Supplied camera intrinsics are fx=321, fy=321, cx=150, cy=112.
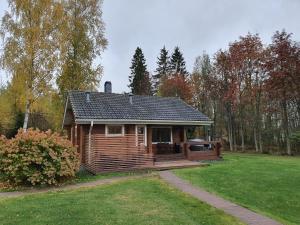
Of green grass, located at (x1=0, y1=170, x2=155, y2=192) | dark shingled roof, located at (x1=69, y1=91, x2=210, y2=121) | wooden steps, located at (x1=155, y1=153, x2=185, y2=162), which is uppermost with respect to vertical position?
dark shingled roof, located at (x1=69, y1=91, x2=210, y2=121)

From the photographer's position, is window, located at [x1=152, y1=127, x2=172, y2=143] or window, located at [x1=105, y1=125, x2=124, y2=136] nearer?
window, located at [x1=105, y1=125, x2=124, y2=136]

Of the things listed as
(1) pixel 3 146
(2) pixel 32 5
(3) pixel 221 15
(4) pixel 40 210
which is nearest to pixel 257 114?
(3) pixel 221 15

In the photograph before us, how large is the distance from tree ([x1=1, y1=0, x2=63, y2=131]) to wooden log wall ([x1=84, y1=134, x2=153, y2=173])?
6.50 meters

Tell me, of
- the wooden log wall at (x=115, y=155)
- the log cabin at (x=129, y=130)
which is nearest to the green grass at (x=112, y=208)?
the wooden log wall at (x=115, y=155)

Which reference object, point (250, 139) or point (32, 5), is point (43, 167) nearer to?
point (32, 5)

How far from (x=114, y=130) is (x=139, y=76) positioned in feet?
96.1

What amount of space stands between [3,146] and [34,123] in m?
21.5

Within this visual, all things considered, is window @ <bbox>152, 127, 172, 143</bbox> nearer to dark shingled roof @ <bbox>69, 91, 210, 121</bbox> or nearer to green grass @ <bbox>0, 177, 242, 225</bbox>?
dark shingled roof @ <bbox>69, 91, 210, 121</bbox>

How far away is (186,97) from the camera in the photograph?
40.5 m

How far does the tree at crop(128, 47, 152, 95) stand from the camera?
152 ft

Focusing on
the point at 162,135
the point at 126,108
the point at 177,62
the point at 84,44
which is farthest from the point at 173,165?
the point at 177,62

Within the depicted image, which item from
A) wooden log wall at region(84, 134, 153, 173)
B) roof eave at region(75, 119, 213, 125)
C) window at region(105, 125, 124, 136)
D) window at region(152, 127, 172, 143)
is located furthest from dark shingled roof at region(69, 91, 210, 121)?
wooden log wall at region(84, 134, 153, 173)

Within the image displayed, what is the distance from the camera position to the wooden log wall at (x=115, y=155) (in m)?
15.6

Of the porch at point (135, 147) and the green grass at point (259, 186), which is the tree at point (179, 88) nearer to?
the porch at point (135, 147)
